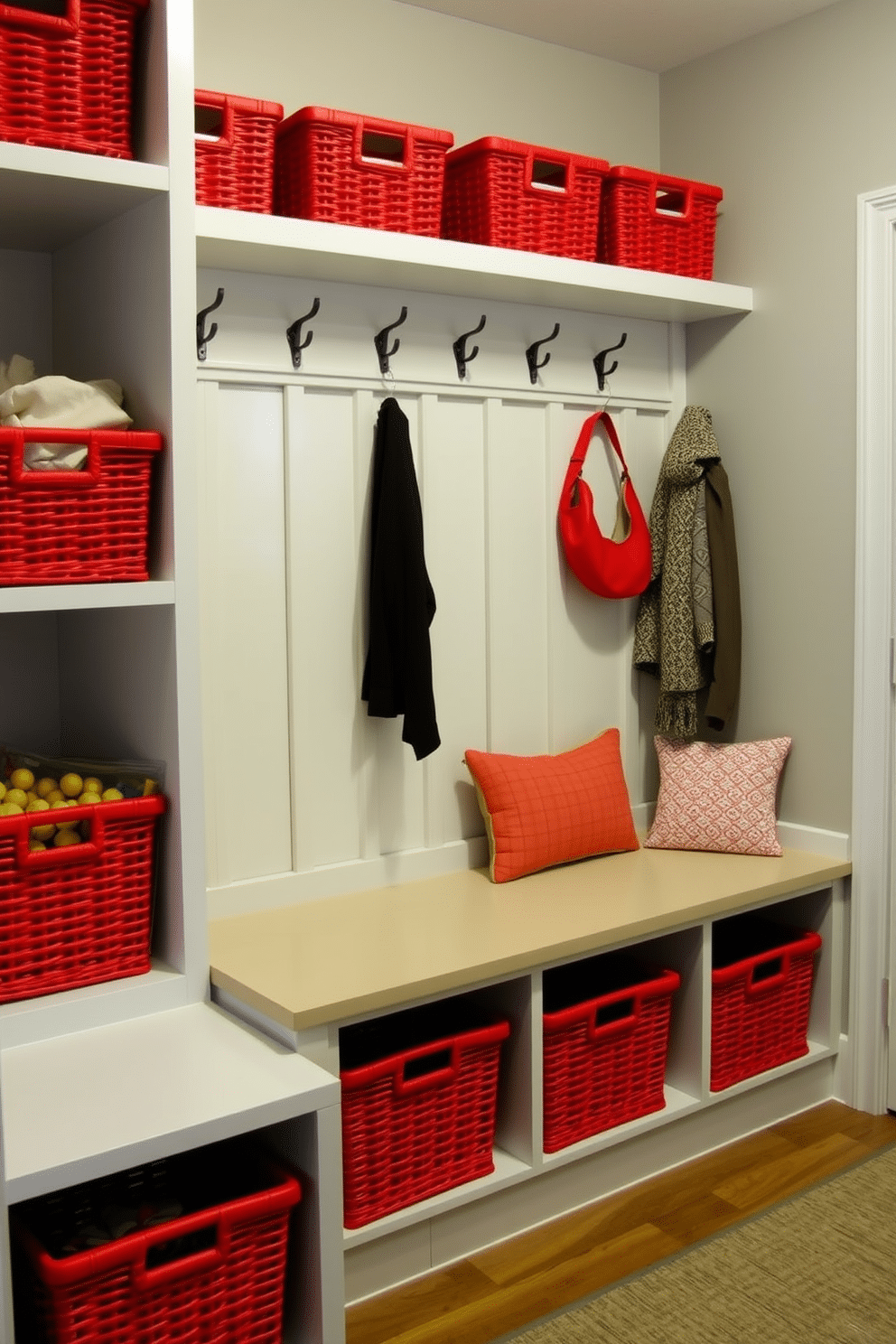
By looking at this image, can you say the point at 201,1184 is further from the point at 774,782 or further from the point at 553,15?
the point at 553,15

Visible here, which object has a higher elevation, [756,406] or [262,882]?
[756,406]

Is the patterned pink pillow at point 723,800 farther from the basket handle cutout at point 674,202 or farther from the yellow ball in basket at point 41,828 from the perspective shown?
the yellow ball in basket at point 41,828

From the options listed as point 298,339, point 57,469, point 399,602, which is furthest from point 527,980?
point 298,339

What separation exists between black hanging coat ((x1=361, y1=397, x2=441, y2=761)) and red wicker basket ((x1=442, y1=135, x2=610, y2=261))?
449 mm

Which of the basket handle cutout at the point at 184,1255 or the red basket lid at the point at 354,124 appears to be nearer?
the basket handle cutout at the point at 184,1255

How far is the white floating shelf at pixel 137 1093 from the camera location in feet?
5.56

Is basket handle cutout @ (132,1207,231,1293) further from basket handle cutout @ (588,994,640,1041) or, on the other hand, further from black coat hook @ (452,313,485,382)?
black coat hook @ (452,313,485,382)

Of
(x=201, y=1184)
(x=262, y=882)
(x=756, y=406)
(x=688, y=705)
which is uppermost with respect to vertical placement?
(x=756, y=406)

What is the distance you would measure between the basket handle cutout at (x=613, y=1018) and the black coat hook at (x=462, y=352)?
1.45 m

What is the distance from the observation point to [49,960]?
2074mm

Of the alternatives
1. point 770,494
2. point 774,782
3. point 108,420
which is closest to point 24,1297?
point 108,420

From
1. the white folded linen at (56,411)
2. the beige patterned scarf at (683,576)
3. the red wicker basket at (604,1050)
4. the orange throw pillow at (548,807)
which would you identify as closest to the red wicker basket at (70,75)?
the white folded linen at (56,411)

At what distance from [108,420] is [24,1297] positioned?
132 cm

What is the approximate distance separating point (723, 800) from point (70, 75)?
6.94 ft
